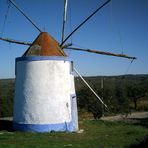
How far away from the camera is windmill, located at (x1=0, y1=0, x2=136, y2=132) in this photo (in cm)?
1684

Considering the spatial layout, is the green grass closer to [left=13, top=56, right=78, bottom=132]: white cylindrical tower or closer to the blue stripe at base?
the blue stripe at base

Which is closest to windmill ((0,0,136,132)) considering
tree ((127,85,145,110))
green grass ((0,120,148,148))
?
green grass ((0,120,148,148))

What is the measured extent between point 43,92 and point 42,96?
0.62 feet

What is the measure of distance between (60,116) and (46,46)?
11.5ft

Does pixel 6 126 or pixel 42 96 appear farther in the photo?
Result: pixel 6 126

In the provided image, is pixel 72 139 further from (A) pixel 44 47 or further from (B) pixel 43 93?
(A) pixel 44 47

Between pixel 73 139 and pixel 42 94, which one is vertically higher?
pixel 42 94

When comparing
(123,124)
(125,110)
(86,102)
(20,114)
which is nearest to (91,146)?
(20,114)

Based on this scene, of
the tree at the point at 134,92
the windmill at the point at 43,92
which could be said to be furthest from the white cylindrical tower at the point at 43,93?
the tree at the point at 134,92

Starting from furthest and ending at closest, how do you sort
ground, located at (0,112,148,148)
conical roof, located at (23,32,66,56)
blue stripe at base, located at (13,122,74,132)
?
conical roof, located at (23,32,66,56) → blue stripe at base, located at (13,122,74,132) → ground, located at (0,112,148,148)

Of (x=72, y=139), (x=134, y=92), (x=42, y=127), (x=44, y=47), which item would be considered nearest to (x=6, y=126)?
(x=42, y=127)

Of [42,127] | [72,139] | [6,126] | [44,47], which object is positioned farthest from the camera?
[6,126]

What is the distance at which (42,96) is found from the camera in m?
16.9

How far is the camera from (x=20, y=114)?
17234 mm
